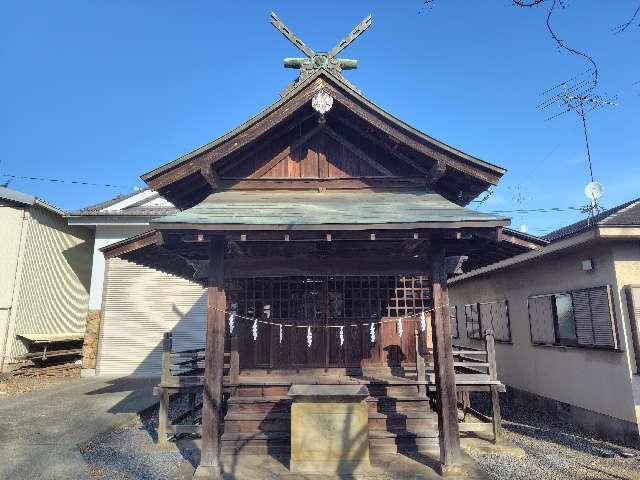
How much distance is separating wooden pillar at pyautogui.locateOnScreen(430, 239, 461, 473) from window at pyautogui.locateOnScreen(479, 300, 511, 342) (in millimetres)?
7707

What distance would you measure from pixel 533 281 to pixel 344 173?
23.2 ft

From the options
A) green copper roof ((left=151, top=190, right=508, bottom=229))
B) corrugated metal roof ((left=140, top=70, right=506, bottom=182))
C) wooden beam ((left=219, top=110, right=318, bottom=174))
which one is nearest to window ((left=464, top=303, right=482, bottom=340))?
green copper roof ((left=151, top=190, right=508, bottom=229))

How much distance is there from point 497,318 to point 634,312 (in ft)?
20.5

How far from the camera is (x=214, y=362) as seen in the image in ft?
24.5

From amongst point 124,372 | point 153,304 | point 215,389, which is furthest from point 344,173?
point 124,372

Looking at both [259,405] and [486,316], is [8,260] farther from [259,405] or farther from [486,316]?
[486,316]

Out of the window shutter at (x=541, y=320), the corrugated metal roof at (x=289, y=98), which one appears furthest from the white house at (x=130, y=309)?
the window shutter at (x=541, y=320)

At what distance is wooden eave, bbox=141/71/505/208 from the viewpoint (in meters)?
8.61

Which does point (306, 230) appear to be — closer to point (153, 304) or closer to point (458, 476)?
point (458, 476)

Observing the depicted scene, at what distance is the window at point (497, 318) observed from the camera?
46.5 feet

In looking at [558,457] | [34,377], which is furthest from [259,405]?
[34,377]

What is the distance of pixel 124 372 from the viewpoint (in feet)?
62.1

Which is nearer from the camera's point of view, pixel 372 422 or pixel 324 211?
pixel 324 211

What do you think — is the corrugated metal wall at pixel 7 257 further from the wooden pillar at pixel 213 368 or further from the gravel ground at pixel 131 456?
the wooden pillar at pixel 213 368
